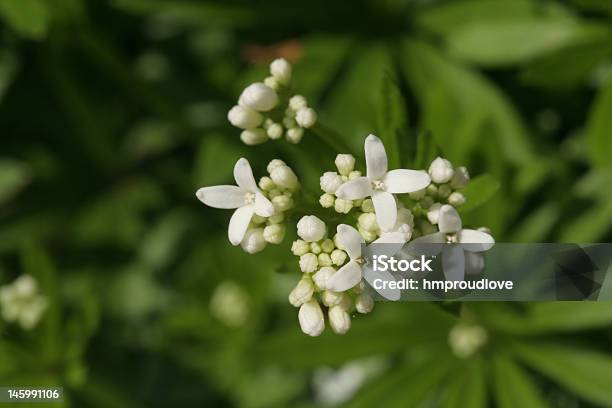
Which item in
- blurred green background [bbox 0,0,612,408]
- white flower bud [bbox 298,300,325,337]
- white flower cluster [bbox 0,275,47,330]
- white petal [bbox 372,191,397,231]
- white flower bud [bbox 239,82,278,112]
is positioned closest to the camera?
white petal [bbox 372,191,397,231]

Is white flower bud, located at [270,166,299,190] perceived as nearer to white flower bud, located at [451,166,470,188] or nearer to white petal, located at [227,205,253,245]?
white petal, located at [227,205,253,245]

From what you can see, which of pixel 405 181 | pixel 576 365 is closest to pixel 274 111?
pixel 405 181

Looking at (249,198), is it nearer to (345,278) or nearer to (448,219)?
(345,278)

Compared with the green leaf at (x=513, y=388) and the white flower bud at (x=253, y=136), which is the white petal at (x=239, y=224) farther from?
the green leaf at (x=513, y=388)

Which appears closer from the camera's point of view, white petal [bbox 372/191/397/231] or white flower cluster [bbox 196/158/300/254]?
white petal [bbox 372/191/397/231]

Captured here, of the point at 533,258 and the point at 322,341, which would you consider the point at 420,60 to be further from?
the point at 322,341

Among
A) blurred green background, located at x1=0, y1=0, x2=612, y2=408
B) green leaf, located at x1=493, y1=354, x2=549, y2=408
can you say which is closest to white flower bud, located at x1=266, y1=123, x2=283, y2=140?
blurred green background, located at x1=0, y1=0, x2=612, y2=408

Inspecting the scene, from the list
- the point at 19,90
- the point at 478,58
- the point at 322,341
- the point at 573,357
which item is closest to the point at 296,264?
the point at 322,341
